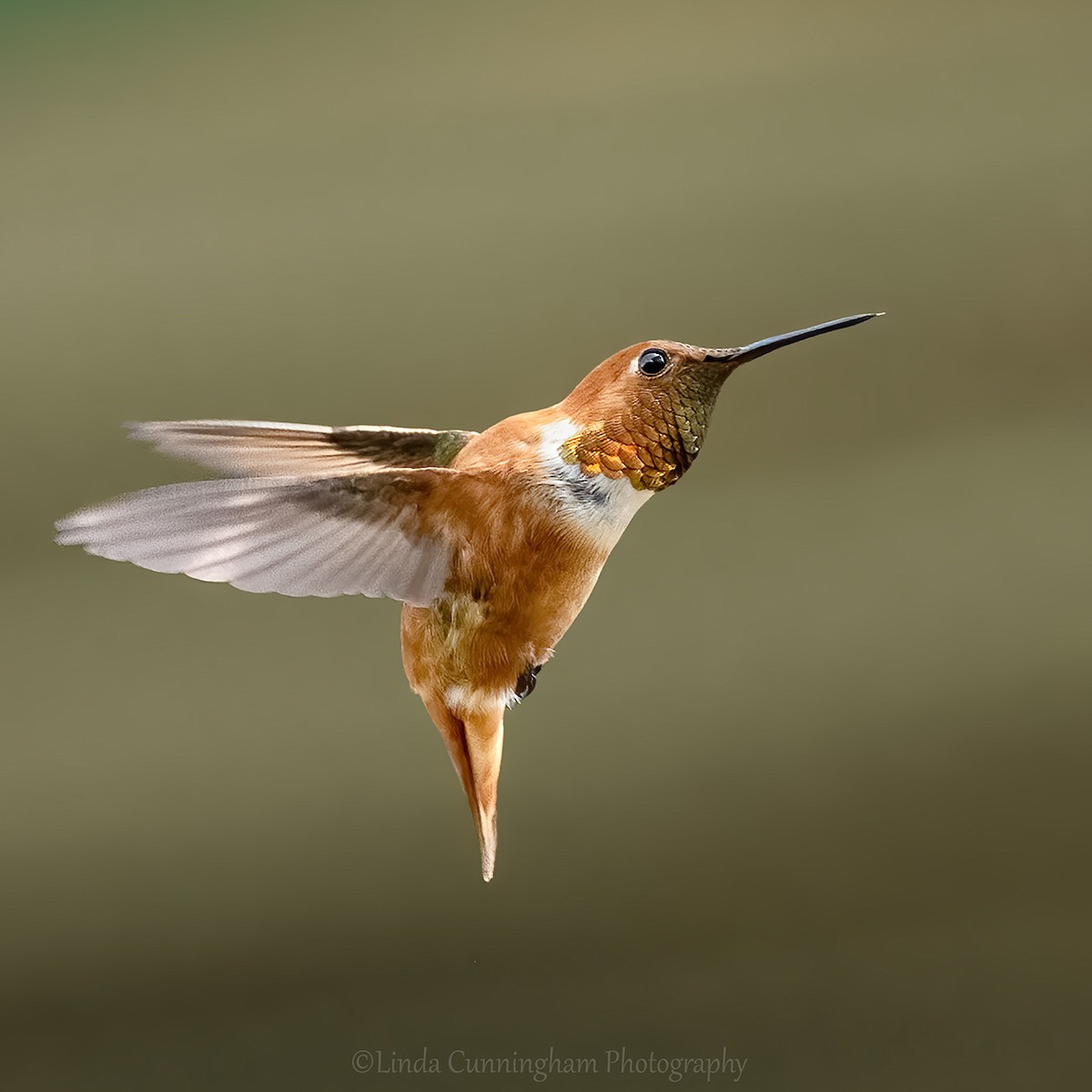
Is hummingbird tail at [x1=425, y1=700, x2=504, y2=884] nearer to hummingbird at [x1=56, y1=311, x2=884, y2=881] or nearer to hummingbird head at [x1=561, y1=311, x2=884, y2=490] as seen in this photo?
hummingbird at [x1=56, y1=311, x2=884, y2=881]

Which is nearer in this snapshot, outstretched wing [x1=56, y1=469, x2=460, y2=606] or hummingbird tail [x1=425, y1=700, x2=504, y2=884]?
outstretched wing [x1=56, y1=469, x2=460, y2=606]

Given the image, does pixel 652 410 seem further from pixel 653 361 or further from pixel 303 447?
pixel 303 447

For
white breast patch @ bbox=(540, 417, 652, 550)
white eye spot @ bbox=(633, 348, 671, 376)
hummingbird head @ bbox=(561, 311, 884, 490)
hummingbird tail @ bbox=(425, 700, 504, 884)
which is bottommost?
hummingbird tail @ bbox=(425, 700, 504, 884)

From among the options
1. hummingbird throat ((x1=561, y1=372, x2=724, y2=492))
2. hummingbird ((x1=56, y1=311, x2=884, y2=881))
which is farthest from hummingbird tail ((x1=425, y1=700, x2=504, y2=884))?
hummingbird throat ((x1=561, y1=372, x2=724, y2=492))

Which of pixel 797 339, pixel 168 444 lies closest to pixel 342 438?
pixel 168 444

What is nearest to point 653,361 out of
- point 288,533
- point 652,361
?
point 652,361

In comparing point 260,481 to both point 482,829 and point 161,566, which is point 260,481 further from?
point 482,829

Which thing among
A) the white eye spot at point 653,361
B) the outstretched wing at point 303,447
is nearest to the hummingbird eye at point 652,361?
the white eye spot at point 653,361
